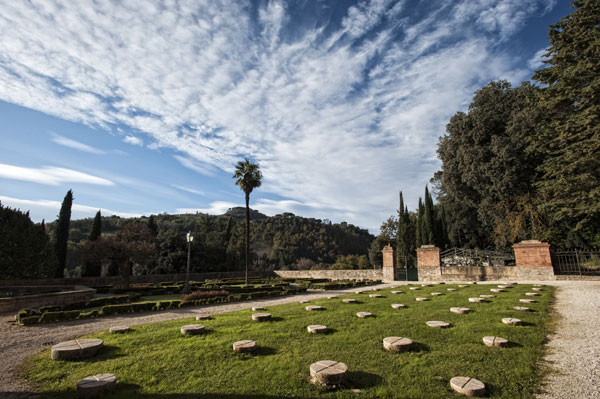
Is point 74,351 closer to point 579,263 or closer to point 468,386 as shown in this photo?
point 468,386

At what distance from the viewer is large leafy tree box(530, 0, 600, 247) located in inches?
536

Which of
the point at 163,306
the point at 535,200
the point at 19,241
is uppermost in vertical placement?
the point at 535,200

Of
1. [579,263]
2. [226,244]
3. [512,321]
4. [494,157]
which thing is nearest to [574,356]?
[512,321]

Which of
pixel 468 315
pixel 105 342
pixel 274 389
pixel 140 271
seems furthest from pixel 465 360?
pixel 140 271

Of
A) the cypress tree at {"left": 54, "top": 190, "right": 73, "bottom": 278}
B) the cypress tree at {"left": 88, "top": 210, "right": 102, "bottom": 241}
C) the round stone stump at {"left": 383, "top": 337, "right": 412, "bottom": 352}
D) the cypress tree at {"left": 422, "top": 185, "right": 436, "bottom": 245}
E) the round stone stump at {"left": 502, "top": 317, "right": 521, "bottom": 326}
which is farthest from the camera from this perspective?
the cypress tree at {"left": 422, "top": 185, "right": 436, "bottom": 245}

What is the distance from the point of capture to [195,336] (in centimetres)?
562

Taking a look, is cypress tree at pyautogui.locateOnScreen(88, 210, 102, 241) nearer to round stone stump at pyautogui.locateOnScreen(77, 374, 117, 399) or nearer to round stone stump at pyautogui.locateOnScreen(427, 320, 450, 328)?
round stone stump at pyautogui.locateOnScreen(77, 374, 117, 399)

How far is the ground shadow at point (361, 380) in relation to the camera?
3430 millimetres

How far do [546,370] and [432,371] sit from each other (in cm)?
160

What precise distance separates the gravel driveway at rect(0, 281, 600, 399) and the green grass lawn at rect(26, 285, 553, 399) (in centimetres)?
21

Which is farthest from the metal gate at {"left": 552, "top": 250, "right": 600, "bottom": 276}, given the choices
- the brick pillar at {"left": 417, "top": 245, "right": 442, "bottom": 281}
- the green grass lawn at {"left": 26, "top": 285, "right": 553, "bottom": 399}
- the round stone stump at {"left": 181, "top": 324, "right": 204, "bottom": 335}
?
the round stone stump at {"left": 181, "top": 324, "right": 204, "bottom": 335}

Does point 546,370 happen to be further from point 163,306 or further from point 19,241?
point 19,241

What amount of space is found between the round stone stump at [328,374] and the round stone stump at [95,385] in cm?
245

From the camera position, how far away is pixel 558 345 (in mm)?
4875
